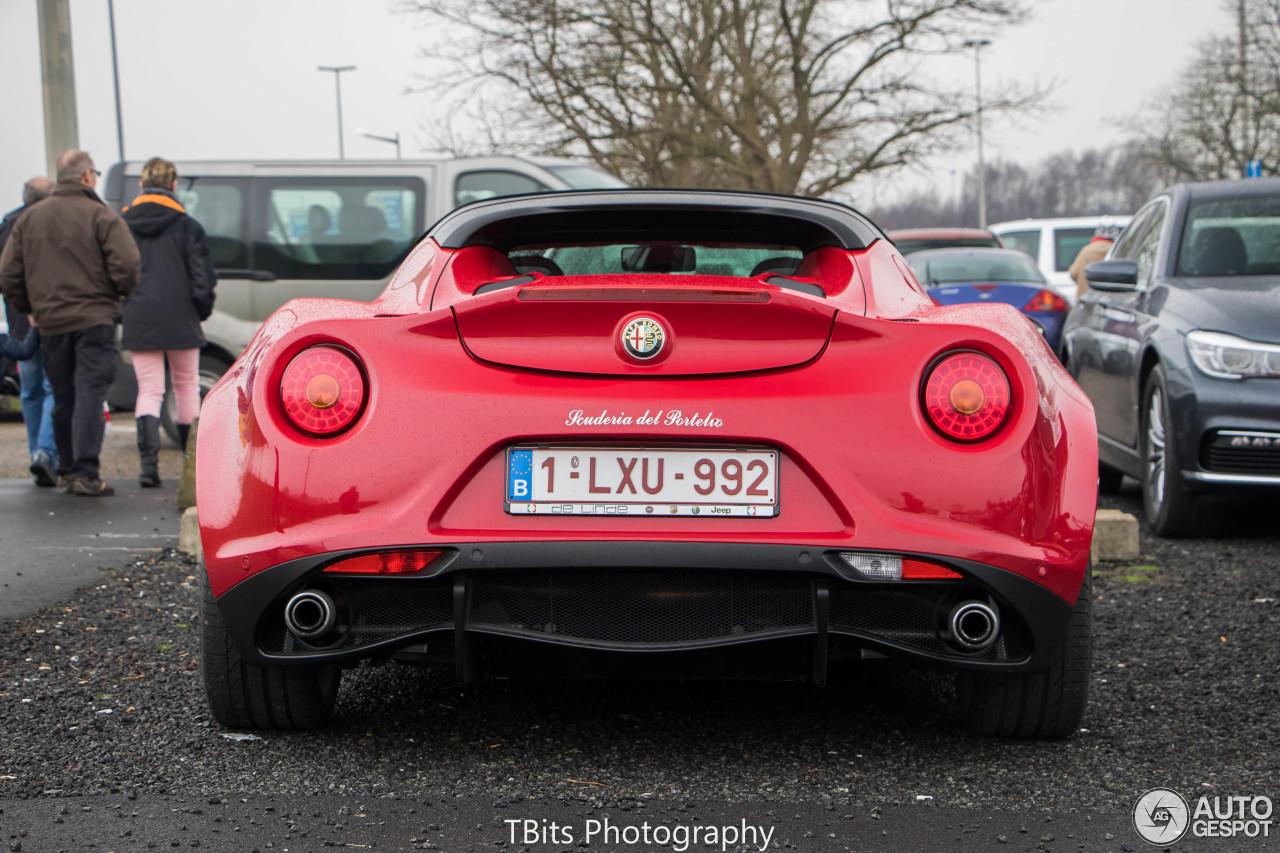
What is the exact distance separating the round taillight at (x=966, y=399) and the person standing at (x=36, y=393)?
21.9ft

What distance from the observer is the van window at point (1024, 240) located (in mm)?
23312

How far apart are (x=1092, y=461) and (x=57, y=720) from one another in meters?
2.48

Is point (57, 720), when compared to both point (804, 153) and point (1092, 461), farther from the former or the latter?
Result: point (804, 153)

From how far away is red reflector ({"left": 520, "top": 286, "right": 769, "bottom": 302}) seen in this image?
2.88 m

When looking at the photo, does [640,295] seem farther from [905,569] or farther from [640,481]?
[905,569]

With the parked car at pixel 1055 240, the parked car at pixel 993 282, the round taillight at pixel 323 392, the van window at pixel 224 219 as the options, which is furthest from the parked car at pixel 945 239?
the round taillight at pixel 323 392

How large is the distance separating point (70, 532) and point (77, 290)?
174 cm

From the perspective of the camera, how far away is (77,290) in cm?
772

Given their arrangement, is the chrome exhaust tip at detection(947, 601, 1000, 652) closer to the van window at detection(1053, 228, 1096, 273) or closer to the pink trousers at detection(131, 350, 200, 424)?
the pink trousers at detection(131, 350, 200, 424)

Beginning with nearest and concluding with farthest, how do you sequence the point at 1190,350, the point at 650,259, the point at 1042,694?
the point at 1042,694 → the point at 650,259 → the point at 1190,350

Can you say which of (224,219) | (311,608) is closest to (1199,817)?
(311,608)

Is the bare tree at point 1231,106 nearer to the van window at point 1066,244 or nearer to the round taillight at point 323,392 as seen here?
the van window at point 1066,244

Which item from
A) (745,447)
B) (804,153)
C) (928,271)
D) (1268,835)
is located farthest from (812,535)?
(804,153)

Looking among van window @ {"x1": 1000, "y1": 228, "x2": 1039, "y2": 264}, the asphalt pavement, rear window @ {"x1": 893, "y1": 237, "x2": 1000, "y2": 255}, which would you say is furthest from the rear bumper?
van window @ {"x1": 1000, "y1": 228, "x2": 1039, "y2": 264}
